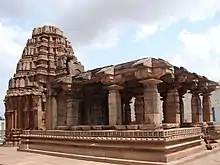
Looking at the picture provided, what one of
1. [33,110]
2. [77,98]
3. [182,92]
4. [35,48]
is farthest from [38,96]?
[182,92]

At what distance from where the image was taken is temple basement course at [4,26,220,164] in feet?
32.3

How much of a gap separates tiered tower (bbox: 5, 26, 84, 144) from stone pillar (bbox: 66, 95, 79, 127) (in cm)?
947

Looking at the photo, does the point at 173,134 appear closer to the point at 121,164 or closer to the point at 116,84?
the point at 121,164

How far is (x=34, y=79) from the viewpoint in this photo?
86.9ft

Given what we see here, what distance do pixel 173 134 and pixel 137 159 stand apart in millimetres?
1558

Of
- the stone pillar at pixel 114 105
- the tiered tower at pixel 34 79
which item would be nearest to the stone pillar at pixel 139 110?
the stone pillar at pixel 114 105

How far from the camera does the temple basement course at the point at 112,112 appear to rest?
9.84 meters

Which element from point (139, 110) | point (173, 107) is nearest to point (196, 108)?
point (139, 110)

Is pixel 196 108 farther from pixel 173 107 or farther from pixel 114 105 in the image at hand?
pixel 114 105

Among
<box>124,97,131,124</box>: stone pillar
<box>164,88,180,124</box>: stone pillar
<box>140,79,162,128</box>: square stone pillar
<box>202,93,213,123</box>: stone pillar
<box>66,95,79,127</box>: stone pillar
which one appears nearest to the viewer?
<box>140,79,162,128</box>: square stone pillar

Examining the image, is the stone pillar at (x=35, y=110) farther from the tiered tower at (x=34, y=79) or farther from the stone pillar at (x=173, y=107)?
the stone pillar at (x=173, y=107)

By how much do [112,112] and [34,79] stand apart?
1651 centimetres

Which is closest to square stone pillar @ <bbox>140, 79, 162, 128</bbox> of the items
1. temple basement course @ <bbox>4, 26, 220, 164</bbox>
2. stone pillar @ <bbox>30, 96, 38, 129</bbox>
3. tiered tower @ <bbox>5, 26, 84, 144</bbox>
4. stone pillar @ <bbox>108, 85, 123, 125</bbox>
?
temple basement course @ <bbox>4, 26, 220, 164</bbox>

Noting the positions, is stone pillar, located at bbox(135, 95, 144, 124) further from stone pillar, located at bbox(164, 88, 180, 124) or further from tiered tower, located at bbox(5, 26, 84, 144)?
tiered tower, located at bbox(5, 26, 84, 144)
